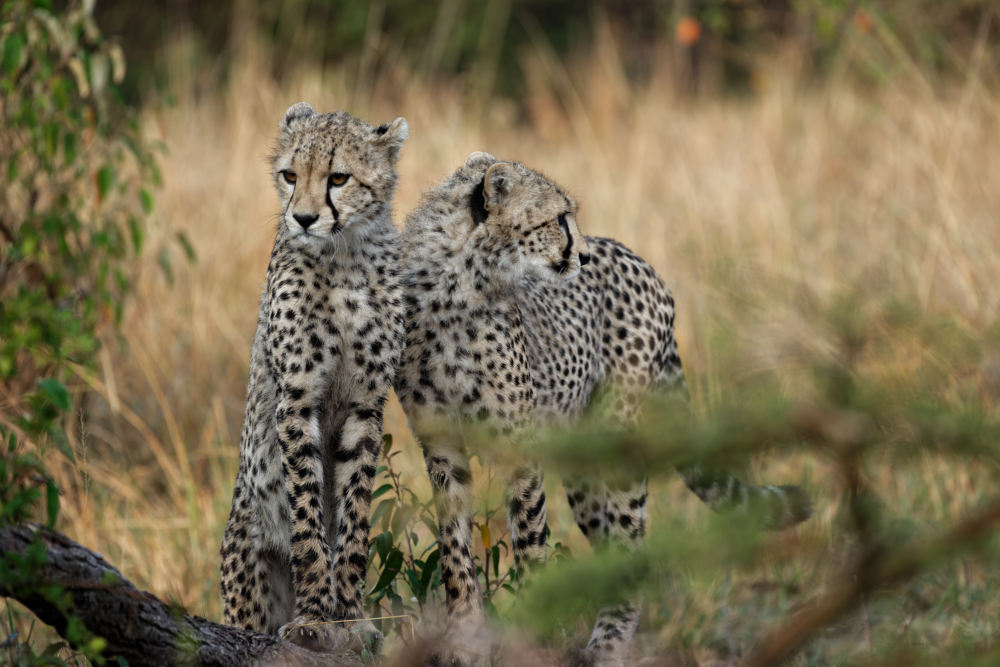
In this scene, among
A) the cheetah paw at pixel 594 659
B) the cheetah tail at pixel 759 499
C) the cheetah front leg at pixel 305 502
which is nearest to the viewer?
the cheetah tail at pixel 759 499

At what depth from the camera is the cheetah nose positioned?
286cm

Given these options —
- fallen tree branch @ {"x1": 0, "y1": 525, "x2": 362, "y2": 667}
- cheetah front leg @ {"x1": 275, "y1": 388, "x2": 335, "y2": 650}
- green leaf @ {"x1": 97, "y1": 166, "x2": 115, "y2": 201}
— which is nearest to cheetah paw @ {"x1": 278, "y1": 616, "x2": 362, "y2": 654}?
cheetah front leg @ {"x1": 275, "y1": 388, "x2": 335, "y2": 650}

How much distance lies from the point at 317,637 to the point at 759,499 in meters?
1.69

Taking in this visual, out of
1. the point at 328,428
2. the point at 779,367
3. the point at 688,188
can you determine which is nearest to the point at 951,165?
the point at 688,188

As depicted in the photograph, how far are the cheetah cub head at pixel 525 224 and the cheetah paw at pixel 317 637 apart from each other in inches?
42.9

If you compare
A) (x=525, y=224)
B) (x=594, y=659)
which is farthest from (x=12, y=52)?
(x=594, y=659)

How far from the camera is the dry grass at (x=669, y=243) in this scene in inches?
153

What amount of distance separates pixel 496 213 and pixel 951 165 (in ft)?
10.5

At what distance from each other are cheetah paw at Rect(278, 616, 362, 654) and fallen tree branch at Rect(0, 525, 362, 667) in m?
0.42

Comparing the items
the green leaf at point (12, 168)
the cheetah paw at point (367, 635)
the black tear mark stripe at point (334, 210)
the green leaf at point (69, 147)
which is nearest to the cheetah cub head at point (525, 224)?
the black tear mark stripe at point (334, 210)

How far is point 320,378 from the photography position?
298cm

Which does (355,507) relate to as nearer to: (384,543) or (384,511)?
(384,543)

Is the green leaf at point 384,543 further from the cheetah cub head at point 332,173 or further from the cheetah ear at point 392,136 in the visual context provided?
the cheetah ear at point 392,136

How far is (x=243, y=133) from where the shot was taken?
267 inches
